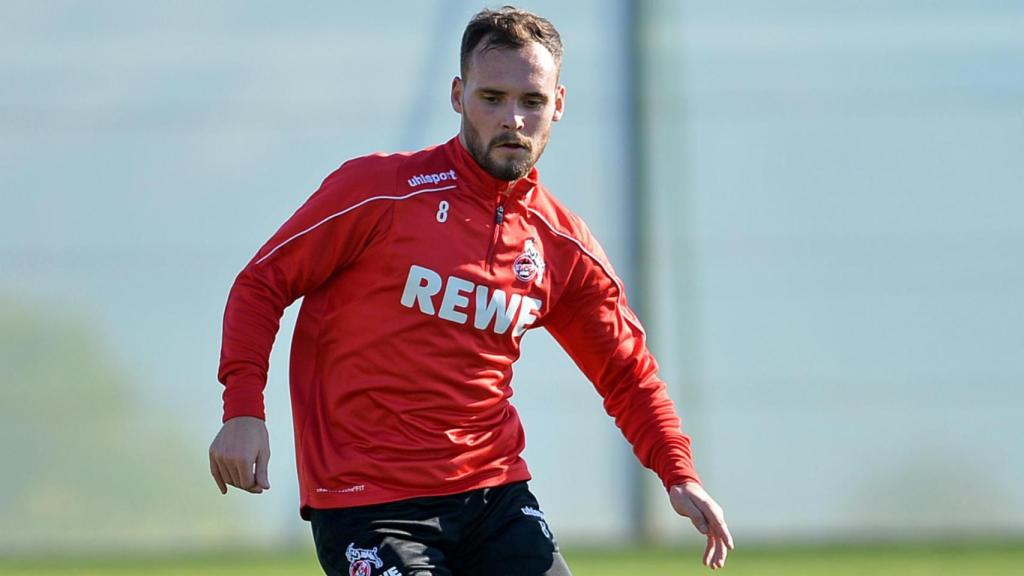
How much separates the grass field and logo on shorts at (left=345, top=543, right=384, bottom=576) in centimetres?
367

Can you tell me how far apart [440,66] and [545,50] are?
4.98m

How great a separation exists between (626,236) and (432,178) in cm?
514

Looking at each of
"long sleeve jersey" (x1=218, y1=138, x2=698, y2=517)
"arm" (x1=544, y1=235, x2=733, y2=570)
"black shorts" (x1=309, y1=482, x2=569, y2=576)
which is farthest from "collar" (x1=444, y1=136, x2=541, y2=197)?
"black shorts" (x1=309, y1=482, x2=569, y2=576)

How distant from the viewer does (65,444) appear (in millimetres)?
8047

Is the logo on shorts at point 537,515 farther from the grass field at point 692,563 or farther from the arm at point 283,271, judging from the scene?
the grass field at point 692,563

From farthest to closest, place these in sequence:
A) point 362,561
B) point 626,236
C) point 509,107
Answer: point 626,236 < point 509,107 < point 362,561

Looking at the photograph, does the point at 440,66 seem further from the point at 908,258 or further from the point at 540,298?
the point at 540,298

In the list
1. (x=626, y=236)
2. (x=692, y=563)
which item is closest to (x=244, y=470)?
(x=692, y=563)

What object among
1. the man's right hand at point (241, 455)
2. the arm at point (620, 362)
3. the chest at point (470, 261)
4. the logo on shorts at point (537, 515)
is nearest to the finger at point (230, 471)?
the man's right hand at point (241, 455)

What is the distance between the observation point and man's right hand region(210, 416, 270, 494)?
287 centimetres

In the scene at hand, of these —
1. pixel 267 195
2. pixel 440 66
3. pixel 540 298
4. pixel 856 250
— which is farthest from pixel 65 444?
pixel 540 298

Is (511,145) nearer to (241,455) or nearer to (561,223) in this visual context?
(561,223)

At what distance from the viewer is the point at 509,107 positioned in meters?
3.26

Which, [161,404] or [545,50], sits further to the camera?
[161,404]
